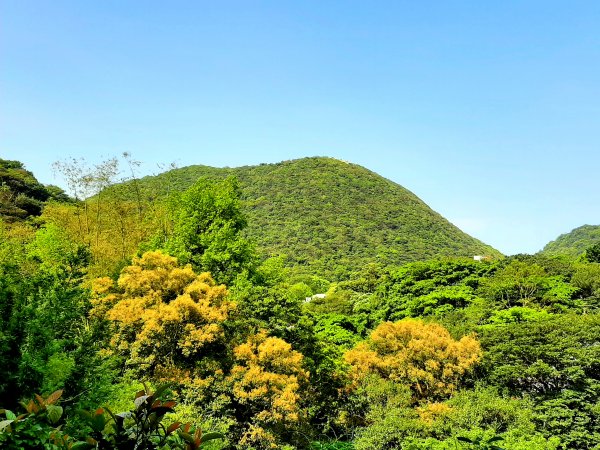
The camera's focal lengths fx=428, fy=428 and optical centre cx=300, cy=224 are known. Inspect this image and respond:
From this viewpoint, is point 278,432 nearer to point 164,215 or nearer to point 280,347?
point 280,347

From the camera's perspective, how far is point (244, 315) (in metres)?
17.1

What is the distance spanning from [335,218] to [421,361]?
184ft

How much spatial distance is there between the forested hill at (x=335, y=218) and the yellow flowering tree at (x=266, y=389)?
133 feet

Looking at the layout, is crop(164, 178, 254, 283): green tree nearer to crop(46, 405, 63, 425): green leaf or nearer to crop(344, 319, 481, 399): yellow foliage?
crop(344, 319, 481, 399): yellow foliage

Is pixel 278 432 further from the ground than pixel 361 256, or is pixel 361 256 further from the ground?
pixel 361 256

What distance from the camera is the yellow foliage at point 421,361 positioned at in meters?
18.8

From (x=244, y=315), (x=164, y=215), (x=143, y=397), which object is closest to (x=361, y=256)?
(x=164, y=215)

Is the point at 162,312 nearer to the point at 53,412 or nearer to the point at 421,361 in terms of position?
the point at 421,361

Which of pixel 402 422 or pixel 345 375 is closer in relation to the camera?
pixel 402 422

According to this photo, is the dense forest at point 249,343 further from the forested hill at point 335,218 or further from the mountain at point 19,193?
the forested hill at point 335,218

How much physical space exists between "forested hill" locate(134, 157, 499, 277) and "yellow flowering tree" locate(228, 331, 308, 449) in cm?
4058

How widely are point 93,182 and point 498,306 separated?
82.4 feet

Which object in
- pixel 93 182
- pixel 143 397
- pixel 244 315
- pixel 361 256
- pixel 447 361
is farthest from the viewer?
pixel 361 256

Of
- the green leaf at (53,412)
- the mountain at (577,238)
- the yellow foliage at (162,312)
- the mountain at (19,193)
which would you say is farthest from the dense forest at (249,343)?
the mountain at (577,238)
